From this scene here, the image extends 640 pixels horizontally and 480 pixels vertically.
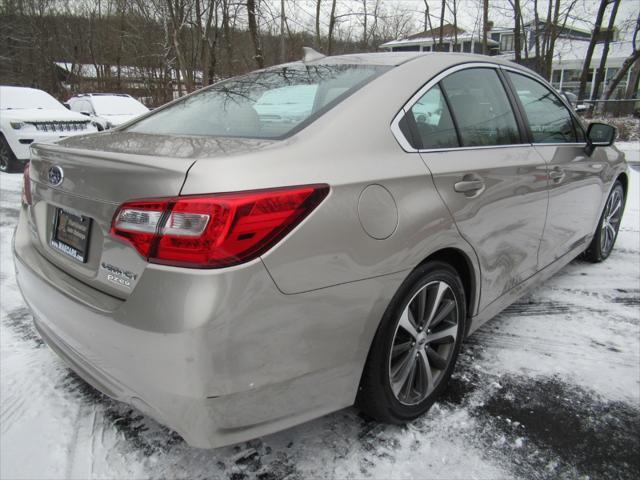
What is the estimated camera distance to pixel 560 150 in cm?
310

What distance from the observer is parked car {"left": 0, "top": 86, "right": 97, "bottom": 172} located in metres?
8.89

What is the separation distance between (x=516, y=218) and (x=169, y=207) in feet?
6.14

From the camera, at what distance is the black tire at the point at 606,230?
416cm

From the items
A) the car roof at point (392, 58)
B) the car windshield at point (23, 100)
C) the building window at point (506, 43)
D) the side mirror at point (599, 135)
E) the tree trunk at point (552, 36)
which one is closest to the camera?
the car roof at point (392, 58)

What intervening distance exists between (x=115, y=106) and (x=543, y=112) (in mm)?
12709

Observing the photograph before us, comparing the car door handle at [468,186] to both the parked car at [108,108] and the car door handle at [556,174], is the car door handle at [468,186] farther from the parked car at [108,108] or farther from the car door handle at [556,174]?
the parked car at [108,108]

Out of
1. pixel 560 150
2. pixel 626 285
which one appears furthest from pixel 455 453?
pixel 626 285

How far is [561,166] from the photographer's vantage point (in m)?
3.03

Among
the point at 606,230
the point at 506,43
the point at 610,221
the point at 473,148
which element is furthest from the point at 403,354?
the point at 506,43

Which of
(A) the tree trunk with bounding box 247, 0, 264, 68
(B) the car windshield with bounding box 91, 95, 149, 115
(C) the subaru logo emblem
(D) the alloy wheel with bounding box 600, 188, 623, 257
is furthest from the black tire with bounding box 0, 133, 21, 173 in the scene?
(D) the alloy wheel with bounding box 600, 188, 623, 257

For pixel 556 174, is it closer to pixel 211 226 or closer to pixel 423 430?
pixel 423 430

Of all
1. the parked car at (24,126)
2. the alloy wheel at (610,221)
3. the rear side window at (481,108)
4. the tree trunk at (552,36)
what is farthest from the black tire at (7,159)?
the tree trunk at (552,36)

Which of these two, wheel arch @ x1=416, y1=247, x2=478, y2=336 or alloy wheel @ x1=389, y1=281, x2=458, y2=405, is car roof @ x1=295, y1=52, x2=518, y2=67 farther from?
alloy wheel @ x1=389, y1=281, x2=458, y2=405

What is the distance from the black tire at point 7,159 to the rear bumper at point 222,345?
351 inches
